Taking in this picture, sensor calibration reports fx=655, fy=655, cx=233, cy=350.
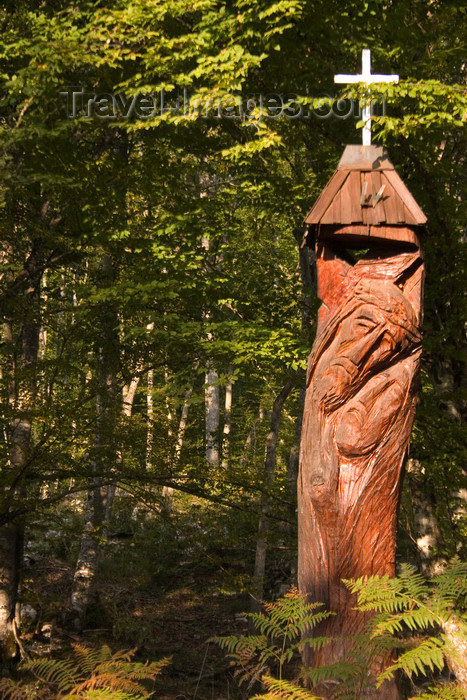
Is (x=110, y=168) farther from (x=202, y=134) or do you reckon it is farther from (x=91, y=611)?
(x=91, y=611)

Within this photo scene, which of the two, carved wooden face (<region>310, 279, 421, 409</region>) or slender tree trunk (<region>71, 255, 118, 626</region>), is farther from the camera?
slender tree trunk (<region>71, 255, 118, 626</region>)

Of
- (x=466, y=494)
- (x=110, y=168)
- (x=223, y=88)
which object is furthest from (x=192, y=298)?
(x=466, y=494)

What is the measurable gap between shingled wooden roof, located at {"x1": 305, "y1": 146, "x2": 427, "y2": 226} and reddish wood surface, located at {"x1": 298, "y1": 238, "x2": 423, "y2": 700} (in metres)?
0.18

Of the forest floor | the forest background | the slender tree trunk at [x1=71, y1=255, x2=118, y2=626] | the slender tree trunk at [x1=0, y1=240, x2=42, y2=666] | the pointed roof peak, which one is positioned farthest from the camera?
the slender tree trunk at [x1=71, y1=255, x2=118, y2=626]

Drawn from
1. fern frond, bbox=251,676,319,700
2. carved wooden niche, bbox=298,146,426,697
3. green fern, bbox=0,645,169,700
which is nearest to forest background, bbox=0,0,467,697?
carved wooden niche, bbox=298,146,426,697

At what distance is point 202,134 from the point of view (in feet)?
33.1

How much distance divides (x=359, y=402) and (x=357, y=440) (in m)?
0.21

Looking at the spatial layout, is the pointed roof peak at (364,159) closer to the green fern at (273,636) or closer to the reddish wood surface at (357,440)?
the reddish wood surface at (357,440)

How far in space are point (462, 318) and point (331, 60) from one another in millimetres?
3684

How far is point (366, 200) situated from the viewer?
3.90 meters

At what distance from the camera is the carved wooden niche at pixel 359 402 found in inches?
143

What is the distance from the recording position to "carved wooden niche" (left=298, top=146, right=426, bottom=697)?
3641 millimetres

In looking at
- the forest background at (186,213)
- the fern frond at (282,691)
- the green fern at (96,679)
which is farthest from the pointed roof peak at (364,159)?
the green fern at (96,679)

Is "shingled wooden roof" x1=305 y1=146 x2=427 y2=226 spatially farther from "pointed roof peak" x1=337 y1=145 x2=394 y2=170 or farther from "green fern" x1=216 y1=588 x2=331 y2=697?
"green fern" x1=216 y1=588 x2=331 y2=697
